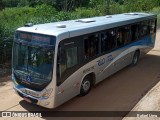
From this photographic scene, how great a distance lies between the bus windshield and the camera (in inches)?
265

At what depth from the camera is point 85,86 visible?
8.52 meters

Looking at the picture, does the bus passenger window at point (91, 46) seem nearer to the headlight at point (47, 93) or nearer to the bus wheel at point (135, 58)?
the headlight at point (47, 93)

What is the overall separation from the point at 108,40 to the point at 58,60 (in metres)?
3.37

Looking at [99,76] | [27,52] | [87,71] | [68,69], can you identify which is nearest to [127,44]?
[99,76]

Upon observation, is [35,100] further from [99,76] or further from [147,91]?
[147,91]

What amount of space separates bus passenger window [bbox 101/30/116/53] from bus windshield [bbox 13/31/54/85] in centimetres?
297

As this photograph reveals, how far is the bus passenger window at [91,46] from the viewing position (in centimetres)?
811

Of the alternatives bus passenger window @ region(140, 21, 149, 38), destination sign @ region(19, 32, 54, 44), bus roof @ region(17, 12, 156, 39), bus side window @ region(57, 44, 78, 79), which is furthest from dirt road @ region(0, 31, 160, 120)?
bus roof @ region(17, 12, 156, 39)

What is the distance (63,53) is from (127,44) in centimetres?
503

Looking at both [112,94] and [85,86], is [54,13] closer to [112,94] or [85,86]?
[85,86]

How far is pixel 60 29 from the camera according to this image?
7223 millimetres

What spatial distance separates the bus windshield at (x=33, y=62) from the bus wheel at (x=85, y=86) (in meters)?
1.93

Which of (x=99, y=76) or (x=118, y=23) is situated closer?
(x=99, y=76)

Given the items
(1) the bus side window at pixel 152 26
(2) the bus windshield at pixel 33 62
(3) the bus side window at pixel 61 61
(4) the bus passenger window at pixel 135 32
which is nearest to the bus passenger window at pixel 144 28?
(4) the bus passenger window at pixel 135 32
